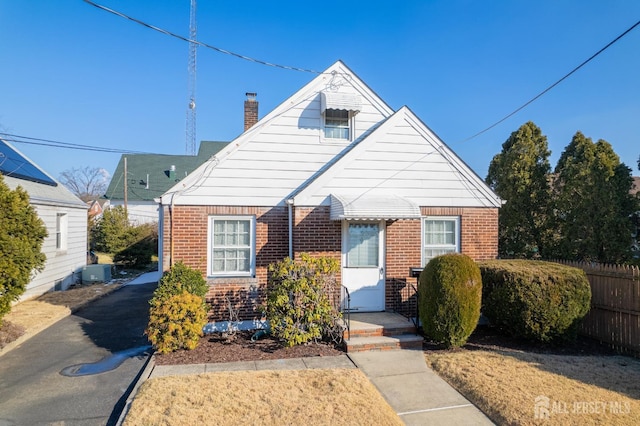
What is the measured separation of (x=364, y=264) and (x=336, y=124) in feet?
12.0

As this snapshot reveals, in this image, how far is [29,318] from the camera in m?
10.2

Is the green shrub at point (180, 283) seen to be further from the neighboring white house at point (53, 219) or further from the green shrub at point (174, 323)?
the neighboring white house at point (53, 219)

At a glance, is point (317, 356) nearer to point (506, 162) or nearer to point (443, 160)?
point (443, 160)

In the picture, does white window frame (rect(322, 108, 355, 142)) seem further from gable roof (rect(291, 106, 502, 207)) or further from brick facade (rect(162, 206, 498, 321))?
brick facade (rect(162, 206, 498, 321))

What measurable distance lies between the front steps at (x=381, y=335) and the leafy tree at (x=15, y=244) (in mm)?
6641

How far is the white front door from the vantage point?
9.45 meters

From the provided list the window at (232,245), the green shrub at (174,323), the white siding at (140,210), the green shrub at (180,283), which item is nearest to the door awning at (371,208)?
the window at (232,245)

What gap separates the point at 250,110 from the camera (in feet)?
37.8

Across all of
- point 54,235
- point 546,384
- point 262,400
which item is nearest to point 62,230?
point 54,235

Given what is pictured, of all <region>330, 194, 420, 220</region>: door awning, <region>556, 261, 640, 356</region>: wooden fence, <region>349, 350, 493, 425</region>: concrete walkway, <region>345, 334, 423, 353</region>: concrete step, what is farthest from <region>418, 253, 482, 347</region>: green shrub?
A: <region>556, 261, 640, 356</region>: wooden fence

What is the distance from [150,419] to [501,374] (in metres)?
5.30

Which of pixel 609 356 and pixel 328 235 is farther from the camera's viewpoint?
pixel 328 235

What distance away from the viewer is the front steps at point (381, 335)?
25.2 feet

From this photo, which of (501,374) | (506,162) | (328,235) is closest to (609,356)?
(501,374)
